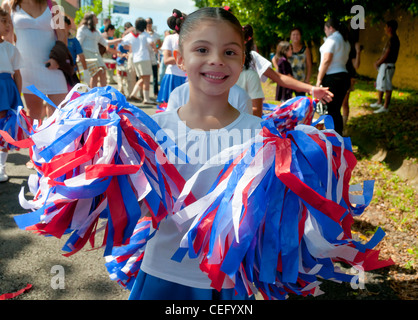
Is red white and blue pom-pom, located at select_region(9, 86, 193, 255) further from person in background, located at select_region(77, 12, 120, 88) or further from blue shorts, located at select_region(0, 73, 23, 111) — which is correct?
person in background, located at select_region(77, 12, 120, 88)

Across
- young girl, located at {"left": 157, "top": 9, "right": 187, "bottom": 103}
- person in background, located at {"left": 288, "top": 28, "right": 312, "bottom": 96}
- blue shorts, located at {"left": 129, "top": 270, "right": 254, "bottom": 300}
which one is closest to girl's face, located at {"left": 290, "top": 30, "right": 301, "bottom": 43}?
person in background, located at {"left": 288, "top": 28, "right": 312, "bottom": 96}

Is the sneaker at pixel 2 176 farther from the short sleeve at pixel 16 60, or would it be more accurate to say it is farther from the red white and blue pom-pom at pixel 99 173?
the red white and blue pom-pom at pixel 99 173

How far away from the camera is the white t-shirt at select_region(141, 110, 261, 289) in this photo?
5.30ft

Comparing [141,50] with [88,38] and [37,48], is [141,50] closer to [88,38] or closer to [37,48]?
[88,38]

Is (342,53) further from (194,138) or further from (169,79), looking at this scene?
(194,138)

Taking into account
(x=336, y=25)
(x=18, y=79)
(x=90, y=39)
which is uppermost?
(x=336, y=25)

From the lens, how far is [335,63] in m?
5.71

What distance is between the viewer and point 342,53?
5672mm

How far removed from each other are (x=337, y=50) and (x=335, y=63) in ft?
0.57

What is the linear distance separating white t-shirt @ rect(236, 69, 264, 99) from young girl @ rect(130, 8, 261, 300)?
187 centimetres

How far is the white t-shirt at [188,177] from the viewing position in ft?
5.30

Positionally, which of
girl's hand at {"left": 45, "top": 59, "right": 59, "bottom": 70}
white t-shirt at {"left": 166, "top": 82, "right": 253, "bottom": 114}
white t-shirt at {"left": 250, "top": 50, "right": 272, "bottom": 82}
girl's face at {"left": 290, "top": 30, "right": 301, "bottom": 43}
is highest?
girl's face at {"left": 290, "top": 30, "right": 301, "bottom": 43}

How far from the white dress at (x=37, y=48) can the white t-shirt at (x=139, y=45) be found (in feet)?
18.0

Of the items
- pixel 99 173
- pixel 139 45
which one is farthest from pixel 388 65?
pixel 99 173
